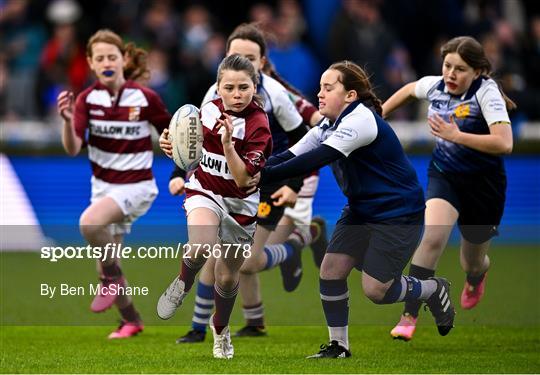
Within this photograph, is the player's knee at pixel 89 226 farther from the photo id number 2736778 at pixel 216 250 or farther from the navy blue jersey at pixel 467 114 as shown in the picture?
the navy blue jersey at pixel 467 114

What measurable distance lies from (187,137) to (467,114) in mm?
2213

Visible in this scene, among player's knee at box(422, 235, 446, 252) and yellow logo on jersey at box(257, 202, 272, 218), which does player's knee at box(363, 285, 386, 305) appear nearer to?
player's knee at box(422, 235, 446, 252)

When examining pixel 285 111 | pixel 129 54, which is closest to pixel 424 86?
pixel 285 111

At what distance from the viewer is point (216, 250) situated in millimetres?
7680

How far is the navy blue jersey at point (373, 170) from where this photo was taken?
25.1 ft

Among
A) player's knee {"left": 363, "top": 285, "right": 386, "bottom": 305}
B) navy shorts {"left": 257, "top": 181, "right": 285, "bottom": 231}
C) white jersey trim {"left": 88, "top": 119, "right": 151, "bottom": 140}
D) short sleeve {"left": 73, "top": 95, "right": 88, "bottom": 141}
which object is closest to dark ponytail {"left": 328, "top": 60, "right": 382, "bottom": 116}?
player's knee {"left": 363, "top": 285, "right": 386, "bottom": 305}

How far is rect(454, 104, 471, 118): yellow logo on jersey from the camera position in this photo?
8.64 meters

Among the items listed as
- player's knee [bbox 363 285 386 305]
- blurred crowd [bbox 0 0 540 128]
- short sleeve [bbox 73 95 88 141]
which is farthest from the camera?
blurred crowd [bbox 0 0 540 128]

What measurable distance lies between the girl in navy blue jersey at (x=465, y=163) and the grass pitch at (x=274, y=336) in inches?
8.1

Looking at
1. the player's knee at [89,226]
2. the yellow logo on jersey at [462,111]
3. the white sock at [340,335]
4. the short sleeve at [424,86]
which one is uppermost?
the short sleeve at [424,86]

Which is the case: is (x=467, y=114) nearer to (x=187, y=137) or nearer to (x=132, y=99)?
(x=187, y=137)

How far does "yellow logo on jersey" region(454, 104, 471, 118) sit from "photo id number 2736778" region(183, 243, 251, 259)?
1.90 m

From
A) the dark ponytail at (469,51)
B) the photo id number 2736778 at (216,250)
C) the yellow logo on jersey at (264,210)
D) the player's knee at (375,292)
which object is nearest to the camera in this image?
the photo id number 2736778 at (216,250)

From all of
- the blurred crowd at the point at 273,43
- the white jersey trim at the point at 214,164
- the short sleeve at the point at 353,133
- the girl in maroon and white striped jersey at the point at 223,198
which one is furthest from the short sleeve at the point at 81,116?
the blurred crowd at the point at 273,43
